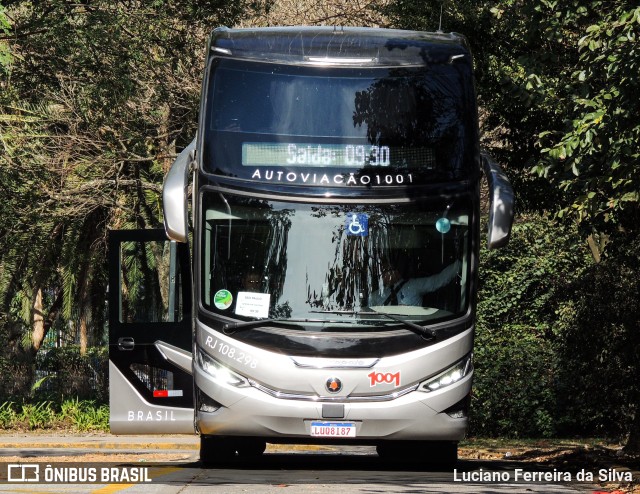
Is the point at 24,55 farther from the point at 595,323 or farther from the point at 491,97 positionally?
the point at 595,323

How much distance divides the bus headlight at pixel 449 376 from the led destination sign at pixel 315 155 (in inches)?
82.2

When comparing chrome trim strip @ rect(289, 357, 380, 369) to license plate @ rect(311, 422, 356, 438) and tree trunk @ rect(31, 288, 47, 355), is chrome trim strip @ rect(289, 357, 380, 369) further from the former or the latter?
tree trunk @ rect(31, 288, 47, 355)

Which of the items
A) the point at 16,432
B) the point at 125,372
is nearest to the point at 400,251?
the point at 125,372

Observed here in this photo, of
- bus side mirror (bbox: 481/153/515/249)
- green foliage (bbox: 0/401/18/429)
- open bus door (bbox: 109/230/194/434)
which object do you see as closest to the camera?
bus side mirror (bbox: 481/153/515/249)

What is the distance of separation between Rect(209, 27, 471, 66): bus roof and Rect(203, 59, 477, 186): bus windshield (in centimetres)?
11

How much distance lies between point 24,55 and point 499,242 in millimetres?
12320

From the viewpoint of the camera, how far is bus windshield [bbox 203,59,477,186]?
470 inches

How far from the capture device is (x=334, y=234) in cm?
1188

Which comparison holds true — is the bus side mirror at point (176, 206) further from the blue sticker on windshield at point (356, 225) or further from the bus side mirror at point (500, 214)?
the bus side mirror at point (500, 214)

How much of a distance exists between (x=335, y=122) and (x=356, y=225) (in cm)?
106

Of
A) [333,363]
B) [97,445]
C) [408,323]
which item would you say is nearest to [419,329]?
[408,323]

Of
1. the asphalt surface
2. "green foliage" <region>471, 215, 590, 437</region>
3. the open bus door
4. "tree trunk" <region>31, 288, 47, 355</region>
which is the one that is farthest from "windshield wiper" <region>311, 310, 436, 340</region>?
"tree trunk" <region>31, 288, 47, 355</region>

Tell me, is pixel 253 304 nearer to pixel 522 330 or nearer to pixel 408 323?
pixel 408 323

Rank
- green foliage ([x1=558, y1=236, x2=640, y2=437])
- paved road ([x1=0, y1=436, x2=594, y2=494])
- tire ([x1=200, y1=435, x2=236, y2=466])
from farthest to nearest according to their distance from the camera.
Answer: green foliage ([x1=558, y1=236, x2=640, y2=437]) → tire ([x1=200, y1=435, x2=236, y2=466]) → paved road ([x1=0, y1=436, x2=594, y2=494])
